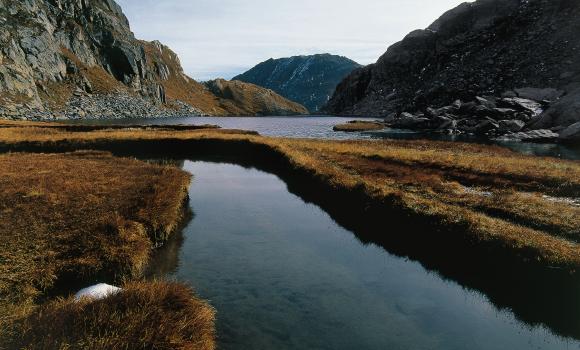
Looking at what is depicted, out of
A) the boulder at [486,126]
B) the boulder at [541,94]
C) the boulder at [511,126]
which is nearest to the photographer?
the boulder at [511,126]

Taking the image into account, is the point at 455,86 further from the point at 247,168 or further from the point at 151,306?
the point at 151,306

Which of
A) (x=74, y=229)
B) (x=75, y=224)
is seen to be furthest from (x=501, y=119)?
(x=74, y=229)

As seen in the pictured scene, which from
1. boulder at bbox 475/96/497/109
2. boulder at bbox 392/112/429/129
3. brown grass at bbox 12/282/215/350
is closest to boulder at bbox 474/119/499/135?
boulder at bbox 475/96/497/109

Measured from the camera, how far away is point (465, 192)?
28312 mm

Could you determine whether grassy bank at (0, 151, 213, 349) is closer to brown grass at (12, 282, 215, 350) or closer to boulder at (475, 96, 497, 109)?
brown grass at (12, 282, 215, 350)

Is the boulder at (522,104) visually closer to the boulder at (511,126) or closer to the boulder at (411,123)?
the boulder at (511,126)

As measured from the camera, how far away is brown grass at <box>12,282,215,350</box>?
8.68m

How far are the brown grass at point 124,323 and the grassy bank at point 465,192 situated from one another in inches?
506

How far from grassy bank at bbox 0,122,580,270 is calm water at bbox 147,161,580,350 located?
3050 millimetres

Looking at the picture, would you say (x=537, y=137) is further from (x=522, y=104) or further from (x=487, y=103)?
(x=487, y=103)

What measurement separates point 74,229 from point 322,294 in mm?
10621

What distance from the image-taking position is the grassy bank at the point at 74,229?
12359 millimetres

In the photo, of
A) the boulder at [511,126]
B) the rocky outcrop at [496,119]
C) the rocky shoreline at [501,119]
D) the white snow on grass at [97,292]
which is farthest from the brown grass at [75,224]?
the boulder at [511,126]

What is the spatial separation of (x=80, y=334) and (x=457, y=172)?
34.4 meters
